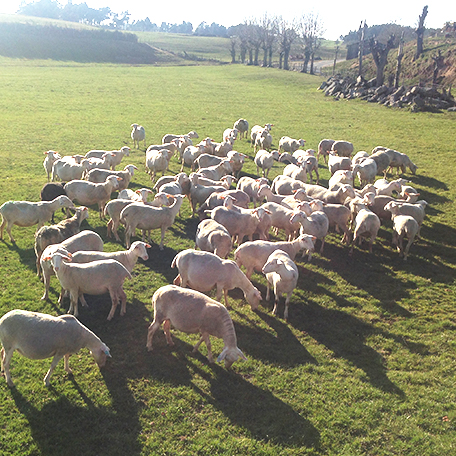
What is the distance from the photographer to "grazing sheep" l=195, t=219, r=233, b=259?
10.2 m


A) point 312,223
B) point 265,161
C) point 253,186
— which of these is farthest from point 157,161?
point 312,223

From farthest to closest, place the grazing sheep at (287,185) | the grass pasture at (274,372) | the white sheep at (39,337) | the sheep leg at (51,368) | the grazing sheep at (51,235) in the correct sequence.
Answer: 1. the grazing sheep at (287,185)
2. the grazing sheep at (51,235)
3. the sheep leg at (51,368)
4. the white sheep at (39,337)
5. the grass pasture at (274,372)

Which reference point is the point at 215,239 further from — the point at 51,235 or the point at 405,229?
the point at 405,229

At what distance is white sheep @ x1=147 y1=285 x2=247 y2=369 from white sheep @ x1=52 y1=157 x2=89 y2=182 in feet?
31.6

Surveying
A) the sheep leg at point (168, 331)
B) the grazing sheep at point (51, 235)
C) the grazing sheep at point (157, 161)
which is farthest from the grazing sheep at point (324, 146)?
the sheep leg at point (168, 331)

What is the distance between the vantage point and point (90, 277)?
843 centimetres

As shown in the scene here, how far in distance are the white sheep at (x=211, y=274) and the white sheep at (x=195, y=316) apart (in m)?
1.13

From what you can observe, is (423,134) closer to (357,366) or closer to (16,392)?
(357,366)

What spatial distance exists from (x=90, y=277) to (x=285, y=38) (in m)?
81.3

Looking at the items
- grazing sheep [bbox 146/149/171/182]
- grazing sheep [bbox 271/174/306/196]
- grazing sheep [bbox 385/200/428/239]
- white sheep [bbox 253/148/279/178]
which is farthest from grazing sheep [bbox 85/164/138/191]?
grazing sheep [bbox 385/200/428/239]

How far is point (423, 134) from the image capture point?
2812cm

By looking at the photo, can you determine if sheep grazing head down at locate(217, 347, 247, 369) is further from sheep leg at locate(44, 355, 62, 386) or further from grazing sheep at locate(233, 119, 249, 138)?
grazing sheep at locate(233, 119, 249, 138)

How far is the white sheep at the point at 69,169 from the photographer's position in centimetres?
1563

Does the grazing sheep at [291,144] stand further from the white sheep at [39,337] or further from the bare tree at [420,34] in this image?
the bare tree at [420,34]
